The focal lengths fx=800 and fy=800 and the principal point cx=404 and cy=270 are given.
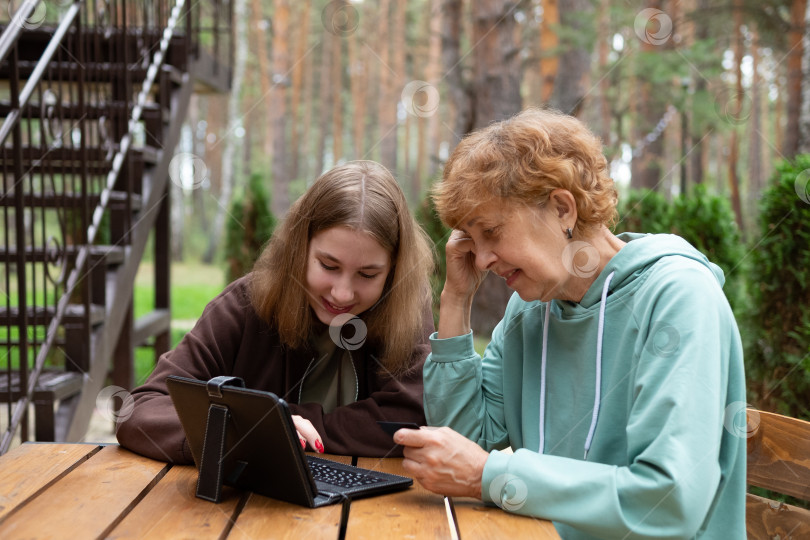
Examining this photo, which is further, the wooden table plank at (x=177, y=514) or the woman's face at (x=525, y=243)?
the woman's face at (x=525, y=243)

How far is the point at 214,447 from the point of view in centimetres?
152

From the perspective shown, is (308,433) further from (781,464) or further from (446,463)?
(781,464)

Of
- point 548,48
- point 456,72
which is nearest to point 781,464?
point 456,72

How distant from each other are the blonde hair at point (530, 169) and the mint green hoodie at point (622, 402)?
15cm

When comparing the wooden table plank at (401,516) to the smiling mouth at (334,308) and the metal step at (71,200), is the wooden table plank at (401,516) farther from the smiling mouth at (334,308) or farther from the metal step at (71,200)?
the metal step at (71,200)

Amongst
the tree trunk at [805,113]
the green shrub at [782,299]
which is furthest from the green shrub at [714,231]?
Result: the tree trunk at [805,113]

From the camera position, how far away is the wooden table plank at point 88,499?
1.36 m

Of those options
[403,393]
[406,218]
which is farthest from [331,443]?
[406,218]

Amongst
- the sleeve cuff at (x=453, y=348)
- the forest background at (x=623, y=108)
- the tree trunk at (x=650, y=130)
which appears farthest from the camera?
the tree trunk at (x=650, y=130)

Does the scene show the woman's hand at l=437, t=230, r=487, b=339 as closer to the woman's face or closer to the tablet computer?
the woman's face

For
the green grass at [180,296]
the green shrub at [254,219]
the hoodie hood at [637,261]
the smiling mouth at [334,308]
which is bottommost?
the green grass at [180,296]

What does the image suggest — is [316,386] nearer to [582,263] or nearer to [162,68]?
[582,263]

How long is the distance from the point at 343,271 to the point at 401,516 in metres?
0.80

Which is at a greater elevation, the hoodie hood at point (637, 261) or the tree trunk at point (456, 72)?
the tree trunk at point (456, 72)
